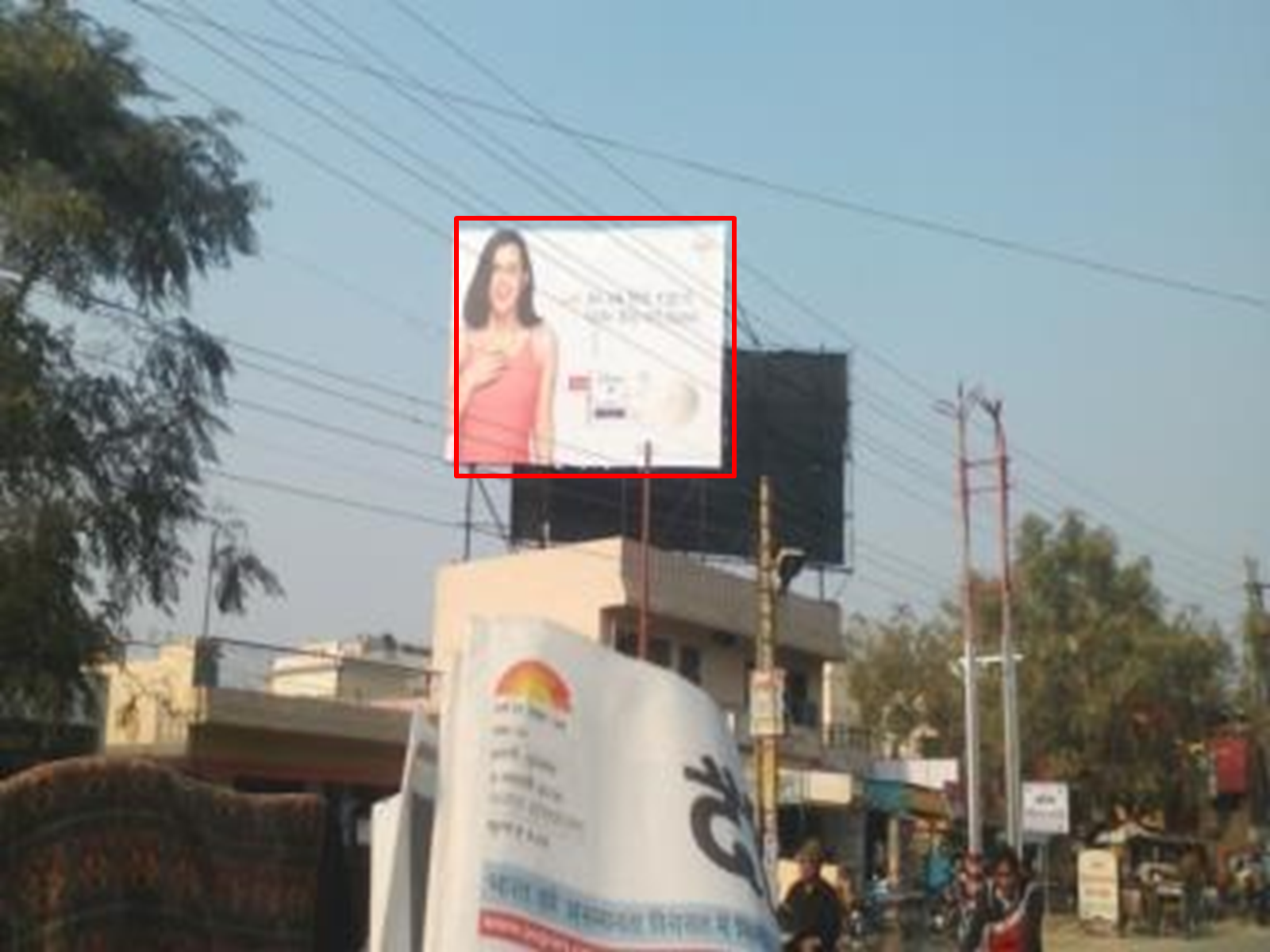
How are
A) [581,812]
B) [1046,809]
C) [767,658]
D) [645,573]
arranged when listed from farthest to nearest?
[1046,809] < [645,573] < [767,658] < [581,812]

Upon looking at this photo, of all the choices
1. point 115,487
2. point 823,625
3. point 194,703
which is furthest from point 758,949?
point 823,625

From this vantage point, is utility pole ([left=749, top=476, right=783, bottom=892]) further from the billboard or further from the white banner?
the billboard

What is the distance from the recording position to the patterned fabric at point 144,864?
4566 mm

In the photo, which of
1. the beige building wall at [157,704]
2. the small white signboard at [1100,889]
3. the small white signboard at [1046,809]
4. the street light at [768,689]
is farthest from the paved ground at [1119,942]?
the beige building wall at [157,704]

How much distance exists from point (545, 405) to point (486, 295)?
8.50 ft

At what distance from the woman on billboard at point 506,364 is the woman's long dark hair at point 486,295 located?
16 mm

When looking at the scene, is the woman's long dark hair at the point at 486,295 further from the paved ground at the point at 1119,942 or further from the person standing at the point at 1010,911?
the person standing at the point at 1010,911

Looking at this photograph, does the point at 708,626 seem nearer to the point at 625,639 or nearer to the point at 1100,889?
the point at 625,639

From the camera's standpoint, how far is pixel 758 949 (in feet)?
13.4

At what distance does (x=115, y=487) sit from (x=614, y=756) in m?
12.7

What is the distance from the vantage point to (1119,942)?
32.1m

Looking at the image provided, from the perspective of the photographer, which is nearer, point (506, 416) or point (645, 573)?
point (645, 573)

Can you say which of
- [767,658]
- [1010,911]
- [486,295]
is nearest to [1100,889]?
[767,658]

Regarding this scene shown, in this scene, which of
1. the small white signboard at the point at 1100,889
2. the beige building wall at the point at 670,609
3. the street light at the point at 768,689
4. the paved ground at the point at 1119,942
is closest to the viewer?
the street light at the point at 768,689
